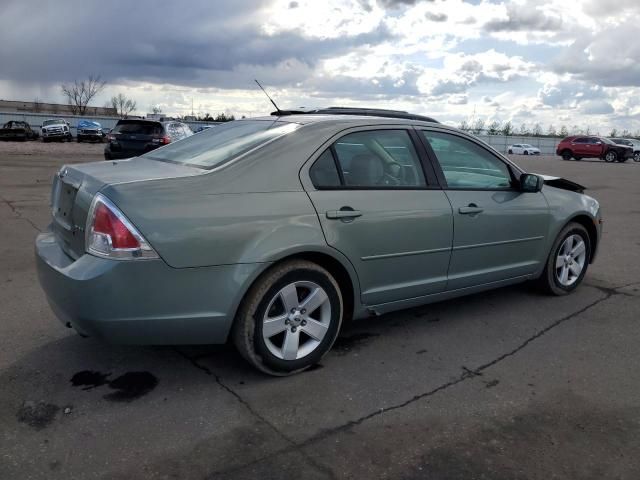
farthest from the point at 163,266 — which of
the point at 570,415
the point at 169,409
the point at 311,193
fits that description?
the point at 570,415

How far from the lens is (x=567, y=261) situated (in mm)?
5336

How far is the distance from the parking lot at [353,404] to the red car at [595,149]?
36.7 m

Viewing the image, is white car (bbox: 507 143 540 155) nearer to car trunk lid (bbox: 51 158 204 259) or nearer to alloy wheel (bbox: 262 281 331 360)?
alloy wheel (bbox: 262 281 331 360)

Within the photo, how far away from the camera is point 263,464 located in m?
2.65

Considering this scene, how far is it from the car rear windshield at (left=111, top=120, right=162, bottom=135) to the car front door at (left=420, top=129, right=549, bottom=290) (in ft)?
41.6

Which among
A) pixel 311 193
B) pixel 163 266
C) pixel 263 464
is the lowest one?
pixel 263 464

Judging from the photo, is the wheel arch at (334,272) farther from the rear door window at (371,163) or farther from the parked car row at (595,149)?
the parked car row at (595,149)

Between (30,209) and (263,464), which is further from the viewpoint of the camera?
(30,209)

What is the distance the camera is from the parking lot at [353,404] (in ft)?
8.75

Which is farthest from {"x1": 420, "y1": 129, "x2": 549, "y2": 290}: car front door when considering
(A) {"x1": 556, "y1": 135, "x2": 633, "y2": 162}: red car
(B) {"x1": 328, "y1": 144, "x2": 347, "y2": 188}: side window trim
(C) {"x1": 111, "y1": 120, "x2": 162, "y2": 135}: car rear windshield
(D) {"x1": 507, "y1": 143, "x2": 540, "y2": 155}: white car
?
(D) {"x1": 507, "y1": 143, "x2": 540, "y2": 155}: white car

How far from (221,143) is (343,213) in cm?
106

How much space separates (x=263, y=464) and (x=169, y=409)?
29.8 inches

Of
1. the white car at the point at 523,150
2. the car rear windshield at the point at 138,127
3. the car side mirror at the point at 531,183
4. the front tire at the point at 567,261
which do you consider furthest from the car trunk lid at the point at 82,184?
the white car at the point at 523,150

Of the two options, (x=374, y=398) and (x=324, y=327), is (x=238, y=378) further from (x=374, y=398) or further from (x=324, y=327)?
(x=374, y=398)
